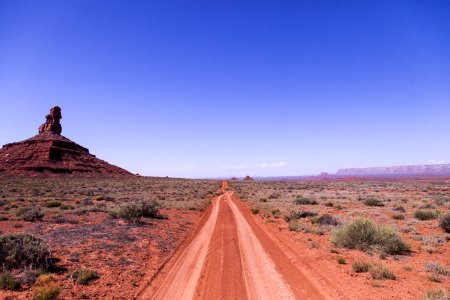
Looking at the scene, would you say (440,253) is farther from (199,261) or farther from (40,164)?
(40,164)

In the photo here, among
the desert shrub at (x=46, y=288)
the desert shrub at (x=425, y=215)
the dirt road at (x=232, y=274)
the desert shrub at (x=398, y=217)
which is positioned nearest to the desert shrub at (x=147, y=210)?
the dirt road at (x=232, y=274)

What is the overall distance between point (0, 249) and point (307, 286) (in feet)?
31.6

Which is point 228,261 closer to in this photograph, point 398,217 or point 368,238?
point 368,238

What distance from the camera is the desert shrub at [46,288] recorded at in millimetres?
7430

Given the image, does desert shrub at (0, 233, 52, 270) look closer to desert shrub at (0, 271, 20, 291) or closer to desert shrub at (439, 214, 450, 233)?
desert shrub at (0, 271, 20, 291)

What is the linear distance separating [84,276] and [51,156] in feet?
295

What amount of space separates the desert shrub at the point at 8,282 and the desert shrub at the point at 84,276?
1.52 meters

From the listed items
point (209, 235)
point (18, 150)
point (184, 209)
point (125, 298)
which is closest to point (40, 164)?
point (18, 150)

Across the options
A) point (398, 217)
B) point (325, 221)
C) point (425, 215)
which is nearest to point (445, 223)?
point (425, 215)

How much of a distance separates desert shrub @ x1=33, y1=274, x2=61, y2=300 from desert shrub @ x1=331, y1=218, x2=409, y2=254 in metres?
11.7

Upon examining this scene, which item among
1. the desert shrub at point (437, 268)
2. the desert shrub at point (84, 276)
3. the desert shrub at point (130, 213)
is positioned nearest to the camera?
the desert shrub at point (84, 276)

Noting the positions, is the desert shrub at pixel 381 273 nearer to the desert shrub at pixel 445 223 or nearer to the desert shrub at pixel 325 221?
the desert shrub at pixel 325 221

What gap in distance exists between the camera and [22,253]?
9.48 meters

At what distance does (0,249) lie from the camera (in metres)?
9.39
